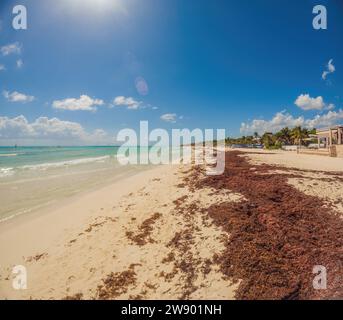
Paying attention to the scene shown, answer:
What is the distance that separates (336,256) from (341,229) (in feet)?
4.53

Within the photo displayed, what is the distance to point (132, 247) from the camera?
19.2 ft

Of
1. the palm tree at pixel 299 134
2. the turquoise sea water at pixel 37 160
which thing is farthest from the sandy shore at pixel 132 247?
the palm tree at pixel 299 134

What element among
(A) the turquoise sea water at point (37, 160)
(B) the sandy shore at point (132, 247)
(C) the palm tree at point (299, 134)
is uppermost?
(C) the palm tree at point (299, 134)

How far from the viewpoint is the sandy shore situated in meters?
4.35

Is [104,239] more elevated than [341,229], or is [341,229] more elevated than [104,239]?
[341,229]

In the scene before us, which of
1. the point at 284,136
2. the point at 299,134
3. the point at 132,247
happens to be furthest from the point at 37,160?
the point at 284,136

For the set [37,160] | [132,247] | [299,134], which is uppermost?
[299,134]

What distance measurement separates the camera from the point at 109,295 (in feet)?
13.9

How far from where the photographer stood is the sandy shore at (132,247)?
4.35 meters

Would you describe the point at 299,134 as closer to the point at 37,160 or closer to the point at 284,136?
the point at 284,136

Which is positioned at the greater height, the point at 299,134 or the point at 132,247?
the point at 299,134

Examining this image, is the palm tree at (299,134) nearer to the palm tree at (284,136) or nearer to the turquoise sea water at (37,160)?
the palm tree at (284,136)
